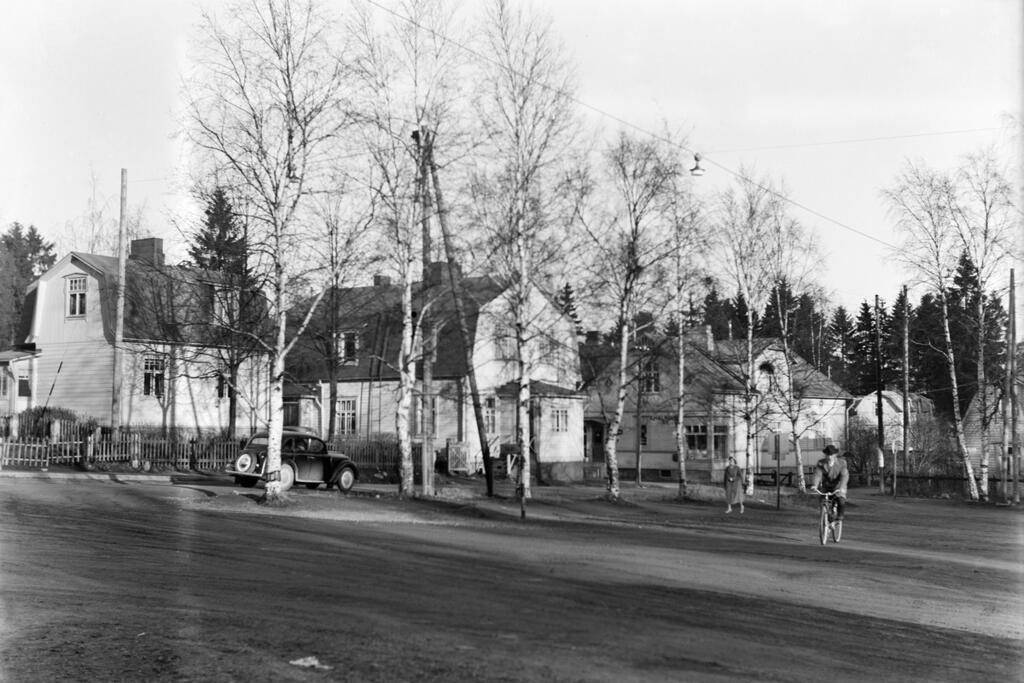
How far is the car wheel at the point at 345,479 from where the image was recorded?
30.9 m

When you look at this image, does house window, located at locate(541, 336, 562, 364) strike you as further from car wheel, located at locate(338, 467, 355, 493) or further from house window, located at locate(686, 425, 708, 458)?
house window, located at locate(686, 425, 708, 458)

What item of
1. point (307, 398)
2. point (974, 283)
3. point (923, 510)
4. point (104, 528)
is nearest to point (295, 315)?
point (307, 398)

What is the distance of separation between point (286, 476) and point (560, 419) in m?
24.2

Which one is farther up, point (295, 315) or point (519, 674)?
point (295, 315)

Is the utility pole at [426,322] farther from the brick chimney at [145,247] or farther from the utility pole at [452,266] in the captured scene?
the brick chimney at [145,247]

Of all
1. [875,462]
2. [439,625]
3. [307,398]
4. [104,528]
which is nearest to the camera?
[439,625]

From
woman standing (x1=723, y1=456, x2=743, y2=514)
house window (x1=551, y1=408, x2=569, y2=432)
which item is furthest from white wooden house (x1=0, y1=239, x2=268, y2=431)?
woman standing (x1=723, y1=456, x2=743, y2=514)

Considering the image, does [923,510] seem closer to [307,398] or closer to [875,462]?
[875,462]

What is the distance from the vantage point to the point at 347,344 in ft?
151

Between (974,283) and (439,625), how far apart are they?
38509mm

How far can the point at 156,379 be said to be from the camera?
44.4 m

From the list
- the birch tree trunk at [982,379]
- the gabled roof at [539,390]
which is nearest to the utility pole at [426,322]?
the gabled roof at [539,390]

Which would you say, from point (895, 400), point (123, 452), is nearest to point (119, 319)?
point (123, 452)

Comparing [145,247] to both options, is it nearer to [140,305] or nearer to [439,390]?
[140,305]
